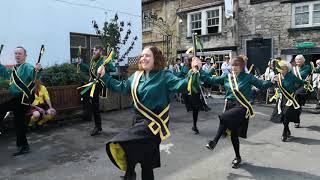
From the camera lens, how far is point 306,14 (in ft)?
55.8

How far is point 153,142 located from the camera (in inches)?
153

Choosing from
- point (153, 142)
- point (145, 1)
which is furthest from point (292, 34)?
point (153, 142)

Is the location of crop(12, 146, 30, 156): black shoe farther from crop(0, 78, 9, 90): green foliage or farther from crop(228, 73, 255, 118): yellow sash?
crop(228, 73, 255, 118): yellow sash

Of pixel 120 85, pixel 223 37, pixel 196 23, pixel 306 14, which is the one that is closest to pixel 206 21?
pixel 196 23

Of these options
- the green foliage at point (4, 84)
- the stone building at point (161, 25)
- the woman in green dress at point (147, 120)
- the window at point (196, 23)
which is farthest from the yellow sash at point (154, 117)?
the stone building at point (161, 25)

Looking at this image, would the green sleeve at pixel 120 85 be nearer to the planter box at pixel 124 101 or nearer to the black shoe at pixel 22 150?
the black shoe at pixel 22 150

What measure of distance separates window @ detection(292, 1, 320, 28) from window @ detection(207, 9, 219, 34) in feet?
15.2

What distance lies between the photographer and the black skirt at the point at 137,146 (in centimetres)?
378

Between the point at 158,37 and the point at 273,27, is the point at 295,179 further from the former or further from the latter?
the point at 158,37

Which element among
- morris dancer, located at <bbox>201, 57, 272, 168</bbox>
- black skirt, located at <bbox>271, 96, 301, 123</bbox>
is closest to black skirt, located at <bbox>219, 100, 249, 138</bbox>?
morris dancer, located at <bbox>201, 57, 272, 168</bbox>

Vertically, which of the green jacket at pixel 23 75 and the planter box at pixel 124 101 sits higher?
the green jacket at pixel 23 75

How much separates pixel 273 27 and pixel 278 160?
521 inches

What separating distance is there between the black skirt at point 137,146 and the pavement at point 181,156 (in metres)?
1.30

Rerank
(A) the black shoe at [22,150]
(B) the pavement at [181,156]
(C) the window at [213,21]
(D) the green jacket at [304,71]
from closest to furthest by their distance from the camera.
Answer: (B) the pavement at [181,156] → (A) the black shoe at [22,150] → (D) the green jacket at [304,71] → (C) the window at [213,21]
